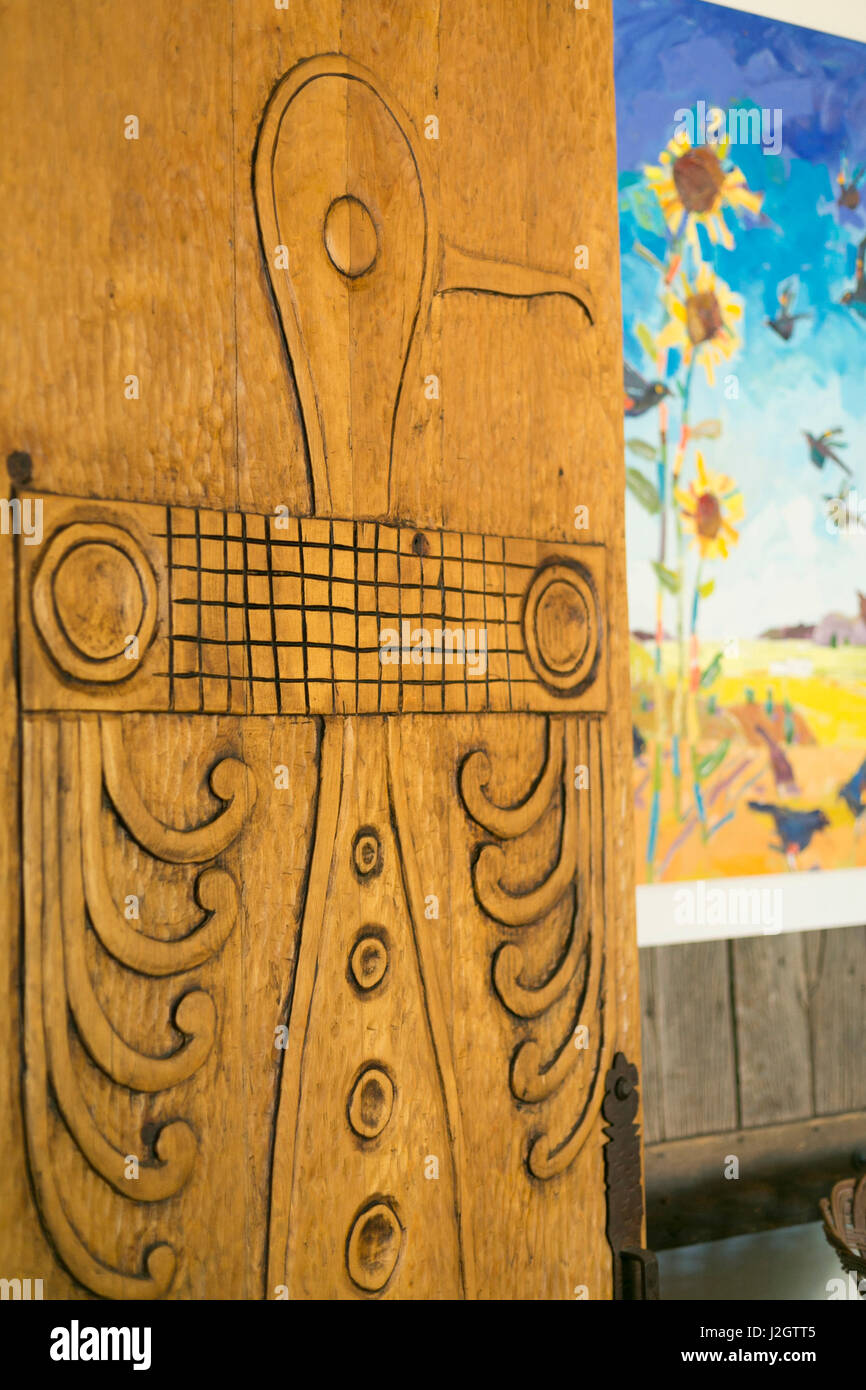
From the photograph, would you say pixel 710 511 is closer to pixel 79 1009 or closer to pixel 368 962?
pixel 368 962

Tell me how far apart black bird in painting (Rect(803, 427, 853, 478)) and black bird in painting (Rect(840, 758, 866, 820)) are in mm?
454

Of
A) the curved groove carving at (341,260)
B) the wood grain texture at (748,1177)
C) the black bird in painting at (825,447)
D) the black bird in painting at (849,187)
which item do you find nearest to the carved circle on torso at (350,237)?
the curved groove carving at (341,260)

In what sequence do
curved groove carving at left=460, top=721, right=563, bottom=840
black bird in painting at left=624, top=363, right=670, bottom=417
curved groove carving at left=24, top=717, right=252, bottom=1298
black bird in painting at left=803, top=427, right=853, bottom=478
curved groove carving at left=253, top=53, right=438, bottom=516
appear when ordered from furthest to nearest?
black bird in painting at left=803, top=427, right=853, bottom=478 < black bird in painting at left=624, top=363, right=670, bottom=417 < curved groove carving at left=460, top=721, right=563, bottom=840 < curved groove carving at left=253, top=53, right=438, bottom=516 < curved groove carving at left=24, top=717, right=252, bottom=1298

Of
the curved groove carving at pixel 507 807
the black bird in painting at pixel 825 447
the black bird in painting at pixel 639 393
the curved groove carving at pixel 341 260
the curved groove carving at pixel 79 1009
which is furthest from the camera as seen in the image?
the black bird in painting at pixel 825 447

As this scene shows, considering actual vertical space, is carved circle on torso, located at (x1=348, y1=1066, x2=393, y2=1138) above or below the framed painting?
below

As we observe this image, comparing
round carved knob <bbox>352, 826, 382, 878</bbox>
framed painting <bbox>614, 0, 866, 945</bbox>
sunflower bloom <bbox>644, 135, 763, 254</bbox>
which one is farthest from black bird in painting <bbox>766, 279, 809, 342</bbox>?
round carved knob <bbox>352, 826, 382, 878</bbox>

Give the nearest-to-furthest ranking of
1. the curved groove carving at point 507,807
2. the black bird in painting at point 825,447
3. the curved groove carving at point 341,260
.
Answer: the curved groove carving at point 341,260 < the curved groove carving at point 507,807 < the black bird in painting at point 825,447

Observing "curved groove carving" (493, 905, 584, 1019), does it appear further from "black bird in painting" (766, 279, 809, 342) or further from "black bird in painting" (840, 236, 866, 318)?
"black bird in painting" (840, 236, 866, 318)

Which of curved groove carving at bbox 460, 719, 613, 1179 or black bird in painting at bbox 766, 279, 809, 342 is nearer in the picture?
curved groove carving at bbox 460, 719, 613, 1179

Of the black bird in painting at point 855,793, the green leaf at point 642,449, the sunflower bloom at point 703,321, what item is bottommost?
the black bird in painting at point 855,793

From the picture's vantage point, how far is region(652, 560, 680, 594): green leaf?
1652 millimetres

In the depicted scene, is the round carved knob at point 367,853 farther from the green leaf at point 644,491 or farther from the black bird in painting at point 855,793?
the black bird in painting at point 855,793

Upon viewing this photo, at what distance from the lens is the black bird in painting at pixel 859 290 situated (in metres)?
1.77

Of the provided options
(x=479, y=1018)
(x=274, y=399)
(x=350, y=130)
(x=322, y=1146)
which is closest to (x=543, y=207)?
(x=350, y=130)
